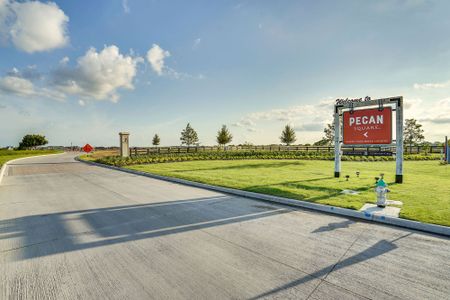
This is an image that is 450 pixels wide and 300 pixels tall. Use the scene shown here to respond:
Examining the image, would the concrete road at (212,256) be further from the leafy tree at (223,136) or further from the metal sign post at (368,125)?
the leafy tree at (223,136)

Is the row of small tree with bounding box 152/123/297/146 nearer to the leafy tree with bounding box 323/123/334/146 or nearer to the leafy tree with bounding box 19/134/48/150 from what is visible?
the leafy tree with bounding box 323/123/334/146

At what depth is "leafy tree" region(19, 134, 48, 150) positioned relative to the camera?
8050cm

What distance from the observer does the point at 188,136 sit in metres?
65.6

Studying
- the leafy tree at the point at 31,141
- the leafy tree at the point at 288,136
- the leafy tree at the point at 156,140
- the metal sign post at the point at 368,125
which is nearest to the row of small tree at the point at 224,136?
the leafy tree at the point at 288,136

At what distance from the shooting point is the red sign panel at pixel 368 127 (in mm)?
11570

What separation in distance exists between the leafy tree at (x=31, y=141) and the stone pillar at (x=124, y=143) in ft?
246

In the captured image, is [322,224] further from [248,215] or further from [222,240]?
[222,240]

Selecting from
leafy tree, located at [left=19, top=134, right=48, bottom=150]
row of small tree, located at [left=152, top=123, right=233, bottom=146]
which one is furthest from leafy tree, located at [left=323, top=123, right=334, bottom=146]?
leafy tree, located at [left=19, top=134, right=48, bottom=150]

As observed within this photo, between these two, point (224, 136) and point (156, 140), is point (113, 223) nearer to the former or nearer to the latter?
point (224, 136)

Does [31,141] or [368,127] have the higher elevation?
[31,141]

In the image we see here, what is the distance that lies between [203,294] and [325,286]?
1551mm

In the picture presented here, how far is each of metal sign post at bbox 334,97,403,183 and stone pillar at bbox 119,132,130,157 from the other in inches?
884

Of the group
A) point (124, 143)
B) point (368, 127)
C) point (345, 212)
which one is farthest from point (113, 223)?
point (124, 143)

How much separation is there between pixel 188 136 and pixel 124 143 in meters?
38.3
